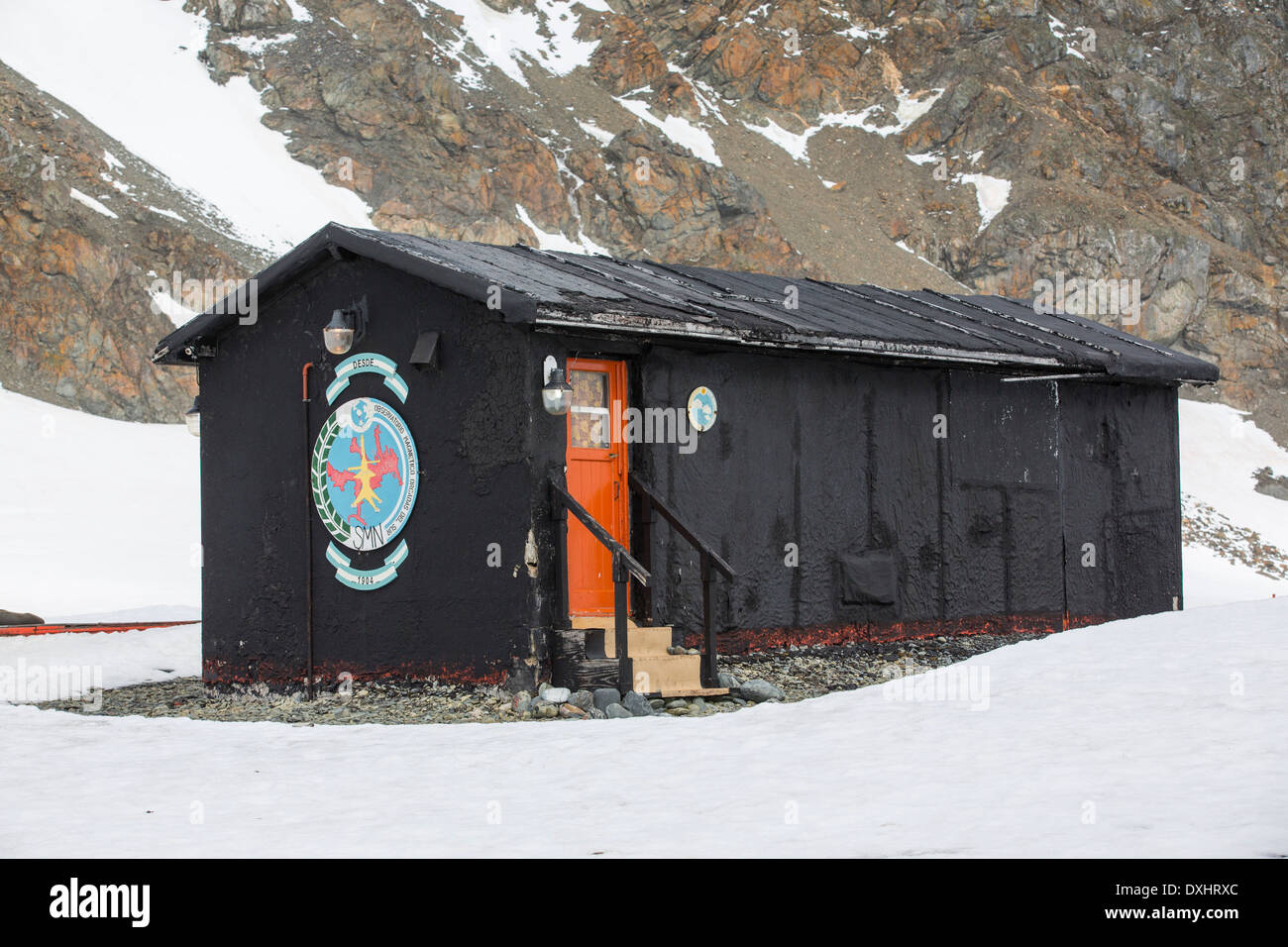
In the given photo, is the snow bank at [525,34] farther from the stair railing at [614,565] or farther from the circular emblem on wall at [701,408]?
the stair railing at [614,565]

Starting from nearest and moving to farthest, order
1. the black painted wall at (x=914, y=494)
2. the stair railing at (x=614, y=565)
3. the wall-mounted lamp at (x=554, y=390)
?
the stair railing at (x=614, y=565) → the wall-mounted lamp at (x=554, y=390) → the black painted wall at (x=914, y=494)

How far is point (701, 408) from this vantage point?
1253 centimetres

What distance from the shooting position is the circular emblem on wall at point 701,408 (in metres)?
12.4

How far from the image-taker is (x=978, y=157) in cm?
6700

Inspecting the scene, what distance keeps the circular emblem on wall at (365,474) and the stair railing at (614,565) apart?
1.38 m

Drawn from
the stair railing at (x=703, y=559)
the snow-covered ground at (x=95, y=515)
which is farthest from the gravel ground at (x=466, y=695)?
the snow-covered ground at (x=95, y=515)

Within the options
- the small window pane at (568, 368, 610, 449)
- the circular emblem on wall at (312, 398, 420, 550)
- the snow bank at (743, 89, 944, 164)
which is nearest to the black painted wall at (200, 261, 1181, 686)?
the circular emblem on wall at (312, 398, 420, 550)

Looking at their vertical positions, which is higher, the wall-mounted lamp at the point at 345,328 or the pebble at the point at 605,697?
the wall-mounted lamp at the point at 345,328

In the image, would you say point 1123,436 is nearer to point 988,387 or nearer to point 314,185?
point 988,387

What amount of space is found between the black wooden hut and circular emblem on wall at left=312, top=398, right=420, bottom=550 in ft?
0.08

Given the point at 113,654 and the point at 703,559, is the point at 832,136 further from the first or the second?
the point at 703,559

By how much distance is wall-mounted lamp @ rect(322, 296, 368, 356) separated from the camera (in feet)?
39.2

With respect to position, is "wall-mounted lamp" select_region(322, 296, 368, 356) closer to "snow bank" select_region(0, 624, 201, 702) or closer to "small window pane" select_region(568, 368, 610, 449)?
"small window pane" select_region(568, 368, 610, 449)

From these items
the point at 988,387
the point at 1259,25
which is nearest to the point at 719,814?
the point at 988,387
